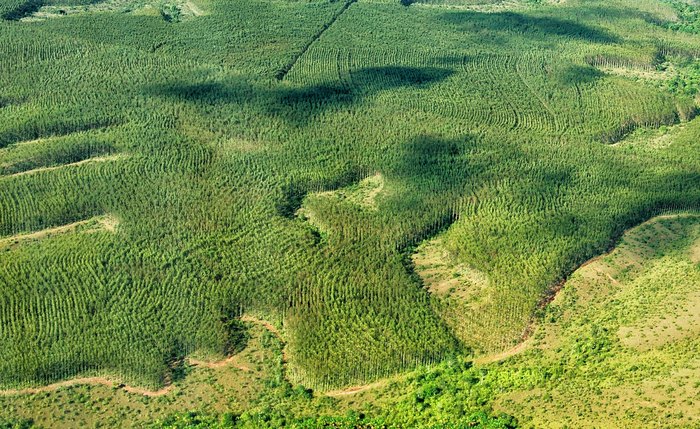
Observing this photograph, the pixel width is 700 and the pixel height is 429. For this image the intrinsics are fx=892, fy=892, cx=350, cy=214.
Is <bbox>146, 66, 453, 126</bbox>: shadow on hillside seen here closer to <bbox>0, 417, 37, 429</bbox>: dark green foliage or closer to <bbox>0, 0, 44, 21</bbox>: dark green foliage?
<bbox>0, 0, 44, 21</bbox>: dark green foliage

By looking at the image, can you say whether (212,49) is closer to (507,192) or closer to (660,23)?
(507,192)

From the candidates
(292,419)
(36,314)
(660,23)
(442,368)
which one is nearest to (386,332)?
(442,368)

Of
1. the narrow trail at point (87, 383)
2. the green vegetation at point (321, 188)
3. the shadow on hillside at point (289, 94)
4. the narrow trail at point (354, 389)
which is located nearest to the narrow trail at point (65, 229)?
the green vegetation at point (321, 188)

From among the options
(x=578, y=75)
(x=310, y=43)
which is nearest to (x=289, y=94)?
(x=310, y=43)

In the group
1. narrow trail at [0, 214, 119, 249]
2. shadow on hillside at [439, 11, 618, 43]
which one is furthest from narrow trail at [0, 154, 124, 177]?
shadow on hillside at [439, 11, 618, 43]

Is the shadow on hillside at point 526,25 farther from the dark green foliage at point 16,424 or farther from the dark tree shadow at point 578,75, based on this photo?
the dark green foliage at point 16,424
